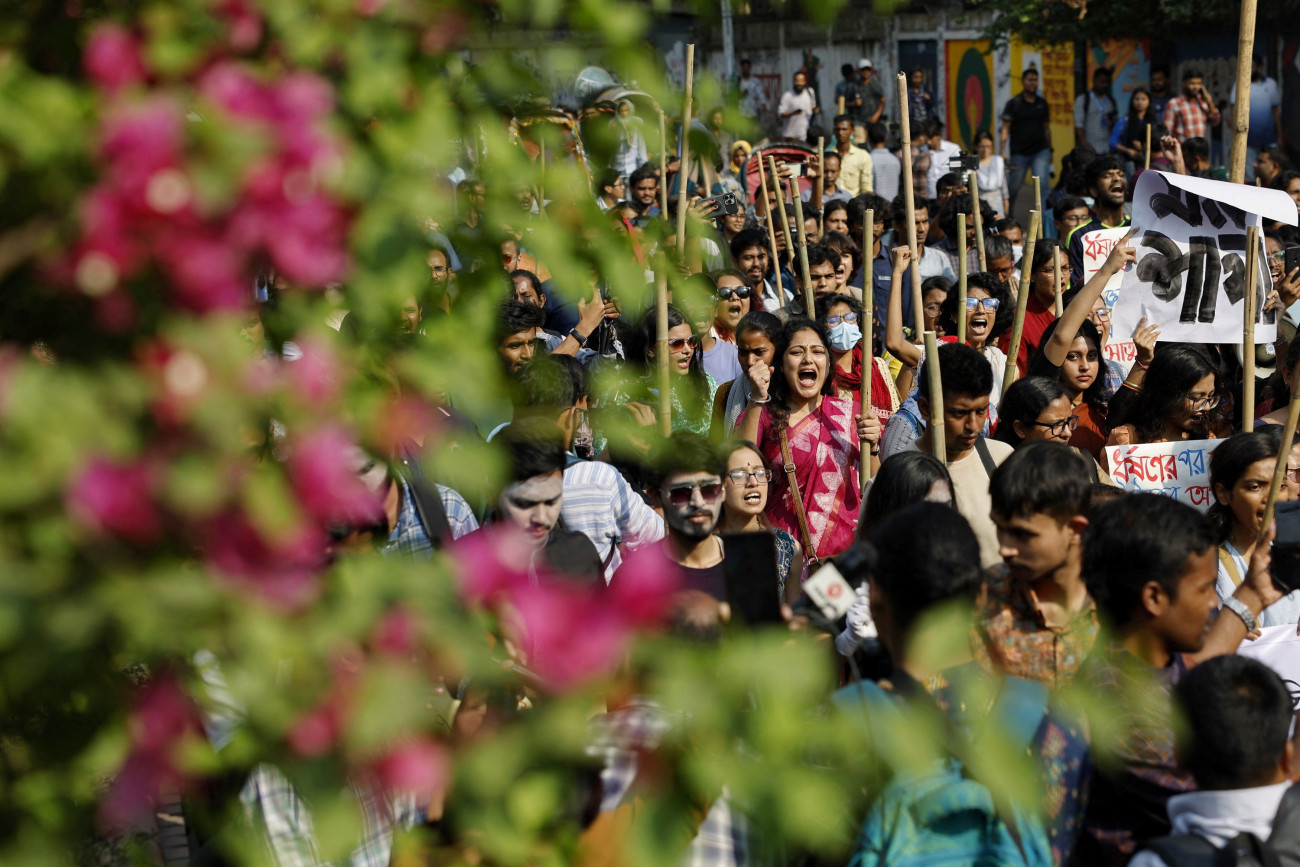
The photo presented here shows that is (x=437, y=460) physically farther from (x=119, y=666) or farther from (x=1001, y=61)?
(x=1001, y=61)

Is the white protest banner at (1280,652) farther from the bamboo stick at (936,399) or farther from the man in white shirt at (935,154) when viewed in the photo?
the man in white shirt at (935,154)

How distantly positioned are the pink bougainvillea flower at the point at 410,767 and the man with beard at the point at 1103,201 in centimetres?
706

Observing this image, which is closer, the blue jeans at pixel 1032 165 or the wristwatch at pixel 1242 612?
the wristwatch at pixel 1242 612

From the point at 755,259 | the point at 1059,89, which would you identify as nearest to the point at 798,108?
the point at 1059,89

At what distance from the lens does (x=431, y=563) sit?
128 cm

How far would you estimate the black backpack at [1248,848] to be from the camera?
7.06 ft

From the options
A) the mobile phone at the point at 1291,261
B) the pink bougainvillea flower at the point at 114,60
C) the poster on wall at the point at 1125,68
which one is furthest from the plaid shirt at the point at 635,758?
the poster on wall at the point at 1125,68

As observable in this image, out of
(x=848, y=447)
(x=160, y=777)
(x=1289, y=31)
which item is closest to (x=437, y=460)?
(x=160, y=777)

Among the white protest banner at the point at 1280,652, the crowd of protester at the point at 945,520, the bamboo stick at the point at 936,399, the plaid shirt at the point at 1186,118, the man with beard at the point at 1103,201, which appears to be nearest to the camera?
the crowd of protester at the point at 945,520

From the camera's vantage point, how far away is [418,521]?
3334mm

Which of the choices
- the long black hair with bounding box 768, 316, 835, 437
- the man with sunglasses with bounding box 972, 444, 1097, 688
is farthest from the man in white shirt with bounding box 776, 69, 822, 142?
the man with sunglasses with bounding box 972, 444, 1097, 688

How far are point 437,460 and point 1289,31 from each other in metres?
18.3

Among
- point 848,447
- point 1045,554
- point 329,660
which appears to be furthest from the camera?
point 848,447

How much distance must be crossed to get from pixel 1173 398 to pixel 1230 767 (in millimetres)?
2822
